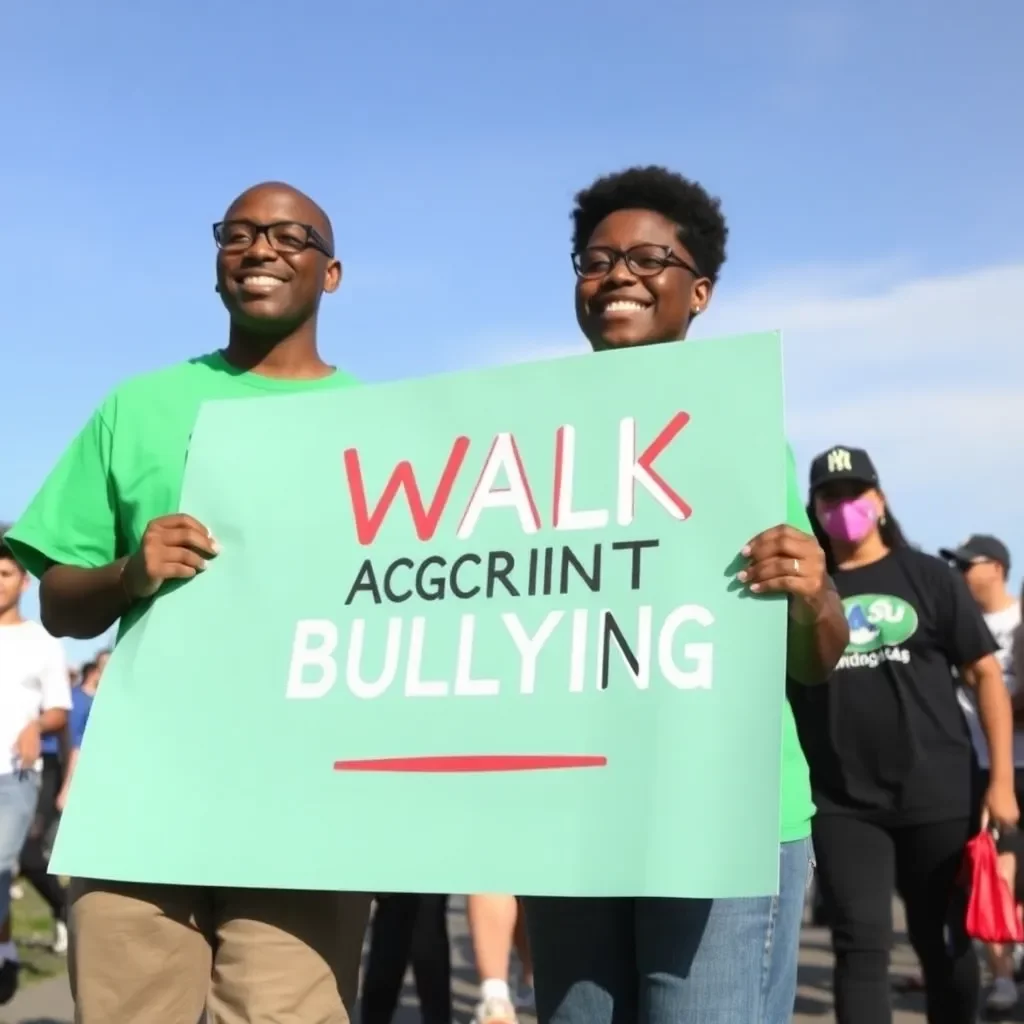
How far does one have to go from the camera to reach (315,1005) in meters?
2.40

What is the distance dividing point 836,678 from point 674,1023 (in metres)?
2.16

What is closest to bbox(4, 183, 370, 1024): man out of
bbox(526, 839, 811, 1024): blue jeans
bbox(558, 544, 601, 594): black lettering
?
bbox(526, 839, 811, 1024): blue jeans

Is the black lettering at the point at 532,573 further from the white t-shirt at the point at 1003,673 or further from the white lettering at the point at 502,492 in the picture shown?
the white t-shirt at the point at 1003,673

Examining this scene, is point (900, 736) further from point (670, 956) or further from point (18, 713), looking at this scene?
point (18, 713)

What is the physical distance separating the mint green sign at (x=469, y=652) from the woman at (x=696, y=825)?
0.44 ft

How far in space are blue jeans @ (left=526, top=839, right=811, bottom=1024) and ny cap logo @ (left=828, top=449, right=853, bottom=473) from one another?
6.86ft

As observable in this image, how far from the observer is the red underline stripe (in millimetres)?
2199

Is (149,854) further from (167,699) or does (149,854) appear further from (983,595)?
(983,595)

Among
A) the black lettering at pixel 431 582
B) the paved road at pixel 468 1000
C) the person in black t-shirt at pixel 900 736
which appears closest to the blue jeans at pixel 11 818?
the paved road at pixel 468 1000

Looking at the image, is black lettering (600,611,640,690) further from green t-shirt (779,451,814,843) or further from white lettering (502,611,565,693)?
green t-shirt (779,451,814,843)

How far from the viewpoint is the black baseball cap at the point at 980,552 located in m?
6.95

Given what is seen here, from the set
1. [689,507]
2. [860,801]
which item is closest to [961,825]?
[860,801]

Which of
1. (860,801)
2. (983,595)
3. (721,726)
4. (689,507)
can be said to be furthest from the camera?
(983,595)

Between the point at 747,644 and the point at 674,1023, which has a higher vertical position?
the point at 747,644
